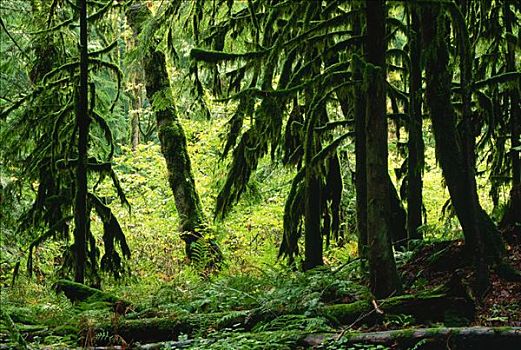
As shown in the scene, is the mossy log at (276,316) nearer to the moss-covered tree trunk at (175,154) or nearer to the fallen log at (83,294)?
the fallen log at (83,294)

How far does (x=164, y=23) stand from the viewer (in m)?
9.15

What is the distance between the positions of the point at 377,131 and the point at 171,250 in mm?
10600

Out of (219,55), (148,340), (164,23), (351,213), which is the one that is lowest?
(148,340)

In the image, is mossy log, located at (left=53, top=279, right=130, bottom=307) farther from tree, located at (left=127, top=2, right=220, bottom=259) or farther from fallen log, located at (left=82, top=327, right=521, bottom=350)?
tree, located at (left=127, top=2, right=220, bottom=259)

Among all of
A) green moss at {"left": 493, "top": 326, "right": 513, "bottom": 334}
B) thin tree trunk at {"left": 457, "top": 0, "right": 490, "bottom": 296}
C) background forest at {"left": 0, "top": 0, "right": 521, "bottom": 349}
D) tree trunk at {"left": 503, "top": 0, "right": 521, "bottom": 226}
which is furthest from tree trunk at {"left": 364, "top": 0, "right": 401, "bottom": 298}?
tree trunk at {"left": 503, "top": 0, "right": 521, "bottom": 226}

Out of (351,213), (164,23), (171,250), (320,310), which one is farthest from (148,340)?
(171,250)

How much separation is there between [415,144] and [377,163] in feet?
5.52

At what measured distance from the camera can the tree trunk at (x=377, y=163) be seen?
606cm

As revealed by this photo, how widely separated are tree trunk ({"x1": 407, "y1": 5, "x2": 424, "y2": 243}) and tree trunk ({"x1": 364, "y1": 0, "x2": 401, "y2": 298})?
0.81 metres

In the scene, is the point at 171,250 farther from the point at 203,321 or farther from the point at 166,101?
the point at 203,321

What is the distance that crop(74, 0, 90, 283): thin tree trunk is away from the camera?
858cm

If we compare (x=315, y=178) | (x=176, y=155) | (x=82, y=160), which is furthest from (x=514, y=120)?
(x=176, y=155)

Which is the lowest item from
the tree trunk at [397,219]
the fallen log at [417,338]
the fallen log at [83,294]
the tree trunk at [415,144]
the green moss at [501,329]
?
the fallen log at [417,338]

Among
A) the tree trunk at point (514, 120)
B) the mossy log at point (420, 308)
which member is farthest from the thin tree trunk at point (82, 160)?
the tree trunk at point (514, 120)
